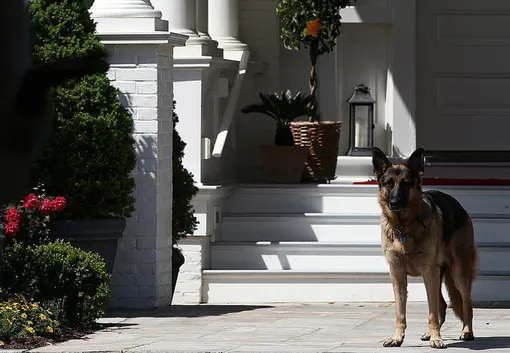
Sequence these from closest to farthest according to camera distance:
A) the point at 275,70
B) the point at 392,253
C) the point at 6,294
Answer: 1. the point at 392,253
2. the point at 6,294
3. the point at 275,70

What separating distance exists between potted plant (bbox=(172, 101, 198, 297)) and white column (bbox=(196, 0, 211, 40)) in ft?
6.62

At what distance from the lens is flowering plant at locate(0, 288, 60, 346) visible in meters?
6.19

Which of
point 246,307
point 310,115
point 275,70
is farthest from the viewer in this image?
point 275,70

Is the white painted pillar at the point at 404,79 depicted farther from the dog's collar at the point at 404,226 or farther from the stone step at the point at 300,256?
the dog's collar at the point at 404,226

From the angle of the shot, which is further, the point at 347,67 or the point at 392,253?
the point at 347,67

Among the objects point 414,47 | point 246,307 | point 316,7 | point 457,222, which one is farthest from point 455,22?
point 457,222

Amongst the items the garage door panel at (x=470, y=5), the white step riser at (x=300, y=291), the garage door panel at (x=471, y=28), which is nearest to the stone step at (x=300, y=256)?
the white step riser at (x=300, y=291)

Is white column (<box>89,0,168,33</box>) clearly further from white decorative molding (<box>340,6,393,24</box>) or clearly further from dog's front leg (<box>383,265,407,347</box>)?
white decorative molding (<box>340,6,393,24</box>)

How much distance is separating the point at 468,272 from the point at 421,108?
20.6ft

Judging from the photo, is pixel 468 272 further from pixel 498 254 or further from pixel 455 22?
pixel 455 22

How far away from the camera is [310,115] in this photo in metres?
10.8

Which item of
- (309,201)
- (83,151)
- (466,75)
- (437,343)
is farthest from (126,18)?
(466,75)

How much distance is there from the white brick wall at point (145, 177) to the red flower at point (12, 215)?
151 centimetres

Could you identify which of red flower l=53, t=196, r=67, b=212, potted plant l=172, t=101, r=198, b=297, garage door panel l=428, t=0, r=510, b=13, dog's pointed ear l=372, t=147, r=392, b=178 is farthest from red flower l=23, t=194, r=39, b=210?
garage door panel l=428, t=0, r=510, b=13
